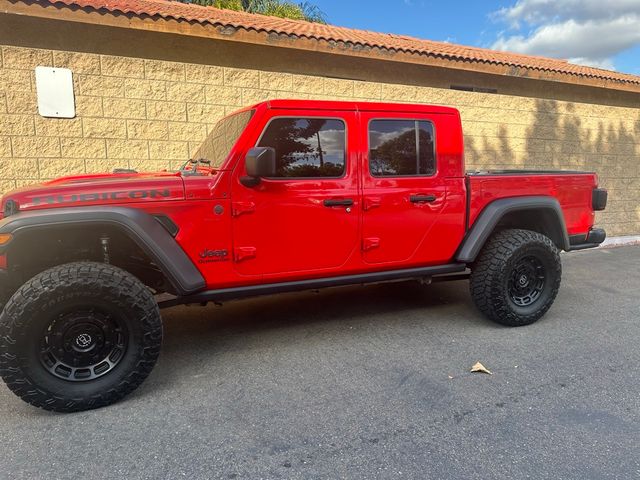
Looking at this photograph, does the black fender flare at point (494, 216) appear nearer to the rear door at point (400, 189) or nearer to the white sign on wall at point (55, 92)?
the rear door at point (400, 189)

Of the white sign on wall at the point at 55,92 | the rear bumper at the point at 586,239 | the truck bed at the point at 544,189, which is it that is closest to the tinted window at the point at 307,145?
the truck bed at the point at 544,189

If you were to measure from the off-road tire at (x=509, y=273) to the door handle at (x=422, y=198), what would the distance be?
0.80 metres

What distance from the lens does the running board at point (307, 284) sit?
129 inches

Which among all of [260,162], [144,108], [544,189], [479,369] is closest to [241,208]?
[260,162]

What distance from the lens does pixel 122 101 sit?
5637mm

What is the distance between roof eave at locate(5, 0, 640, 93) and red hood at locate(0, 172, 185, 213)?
128 inches

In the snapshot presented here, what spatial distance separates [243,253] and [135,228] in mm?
773

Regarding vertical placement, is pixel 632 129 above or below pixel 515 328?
Result: above

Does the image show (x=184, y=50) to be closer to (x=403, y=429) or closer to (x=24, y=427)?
Result: (x=24, y=427)

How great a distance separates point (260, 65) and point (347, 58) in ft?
4.70

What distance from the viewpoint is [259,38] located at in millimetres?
6129

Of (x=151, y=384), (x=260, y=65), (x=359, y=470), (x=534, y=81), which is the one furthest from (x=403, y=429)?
(x=534, y=81)

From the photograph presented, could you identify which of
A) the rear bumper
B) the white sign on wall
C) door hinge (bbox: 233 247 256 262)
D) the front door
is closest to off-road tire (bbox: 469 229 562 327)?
the rear bumper

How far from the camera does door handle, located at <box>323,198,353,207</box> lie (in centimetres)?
351
